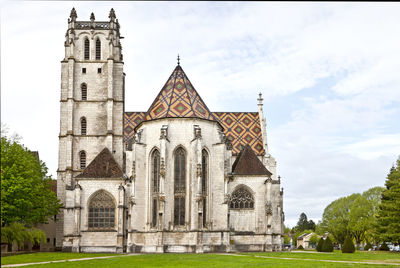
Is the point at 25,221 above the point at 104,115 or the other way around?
the other way around

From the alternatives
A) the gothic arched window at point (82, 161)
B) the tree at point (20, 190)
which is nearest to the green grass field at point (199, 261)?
the tree at point (20, 190)

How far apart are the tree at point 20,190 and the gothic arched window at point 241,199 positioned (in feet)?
57.9

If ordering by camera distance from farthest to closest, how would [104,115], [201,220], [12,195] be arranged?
[104,115], [201,220], [12,195]

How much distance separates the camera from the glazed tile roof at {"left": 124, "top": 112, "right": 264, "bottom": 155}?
52.7 meters

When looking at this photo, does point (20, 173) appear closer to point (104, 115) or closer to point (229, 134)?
point (104, 115)

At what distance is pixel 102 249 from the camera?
43.8 metres

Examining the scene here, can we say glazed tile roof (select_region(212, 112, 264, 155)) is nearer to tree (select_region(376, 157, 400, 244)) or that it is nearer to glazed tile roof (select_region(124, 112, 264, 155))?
glazed tile roof (select_region(124, 112, 264, 155))

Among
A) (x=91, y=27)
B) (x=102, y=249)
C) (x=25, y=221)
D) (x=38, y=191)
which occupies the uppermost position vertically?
(x=91, y=27)

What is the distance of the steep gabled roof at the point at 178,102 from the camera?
4278 centimetres

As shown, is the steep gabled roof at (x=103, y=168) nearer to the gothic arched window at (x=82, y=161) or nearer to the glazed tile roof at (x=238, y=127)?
the gothic arched window at (x=82, y=161)

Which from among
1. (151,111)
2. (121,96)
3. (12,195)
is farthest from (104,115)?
(12,195)

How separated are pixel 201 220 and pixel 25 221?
15736 mm

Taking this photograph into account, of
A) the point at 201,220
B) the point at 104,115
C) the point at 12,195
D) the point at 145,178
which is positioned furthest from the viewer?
the point at 104,115

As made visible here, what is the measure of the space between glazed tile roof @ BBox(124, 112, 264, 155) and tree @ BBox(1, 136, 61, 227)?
11.8 metres
